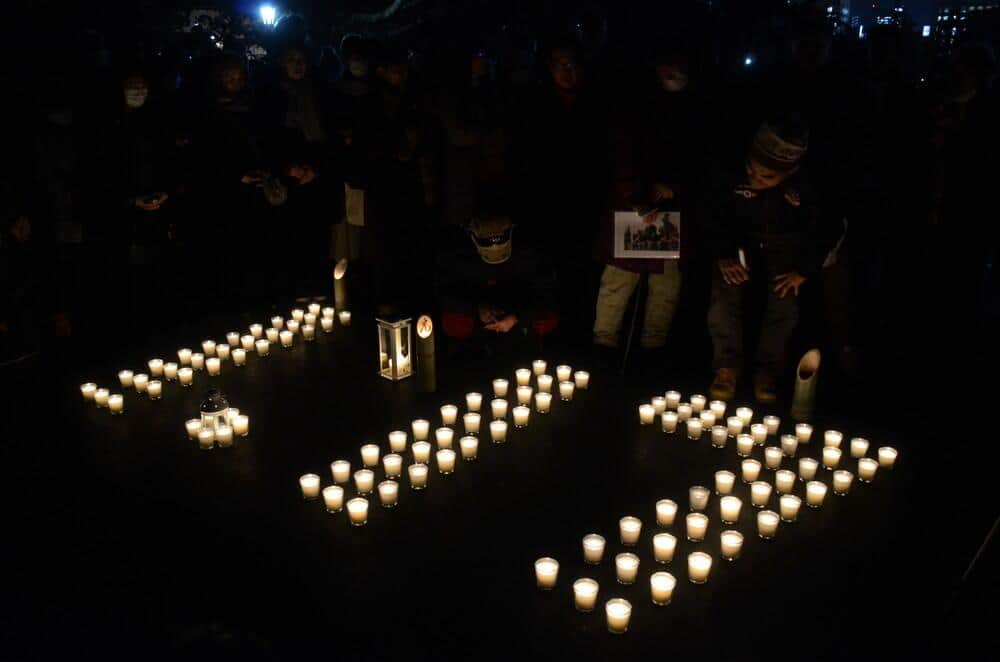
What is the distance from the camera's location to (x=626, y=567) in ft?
9.51

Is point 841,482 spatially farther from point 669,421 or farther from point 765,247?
point 765,247

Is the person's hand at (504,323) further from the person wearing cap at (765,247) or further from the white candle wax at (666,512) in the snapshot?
the white candle wax at (666,512)

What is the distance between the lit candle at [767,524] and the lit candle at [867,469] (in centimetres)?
80

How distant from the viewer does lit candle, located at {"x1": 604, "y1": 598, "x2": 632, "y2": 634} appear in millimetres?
2617

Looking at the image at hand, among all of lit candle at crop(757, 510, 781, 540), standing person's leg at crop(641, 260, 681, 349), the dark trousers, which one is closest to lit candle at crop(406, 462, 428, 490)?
lit candle at crop(757, 510, 781, 540)

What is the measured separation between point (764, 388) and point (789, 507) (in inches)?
61.2

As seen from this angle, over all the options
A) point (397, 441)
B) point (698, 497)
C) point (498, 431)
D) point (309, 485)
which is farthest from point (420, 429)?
point (698, 497)

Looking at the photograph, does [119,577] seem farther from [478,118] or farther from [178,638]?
[478,118]

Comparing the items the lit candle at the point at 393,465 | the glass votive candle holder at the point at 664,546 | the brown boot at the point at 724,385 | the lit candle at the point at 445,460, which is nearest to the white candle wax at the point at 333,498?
the lit candle at the point at 393,465

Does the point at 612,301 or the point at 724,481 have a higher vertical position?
the point at 612,301

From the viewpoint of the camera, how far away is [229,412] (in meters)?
4.23

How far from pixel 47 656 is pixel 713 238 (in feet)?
13.7

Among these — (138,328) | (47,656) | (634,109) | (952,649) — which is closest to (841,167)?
(634,109)

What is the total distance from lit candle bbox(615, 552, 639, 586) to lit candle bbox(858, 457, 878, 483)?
61.9 inches
